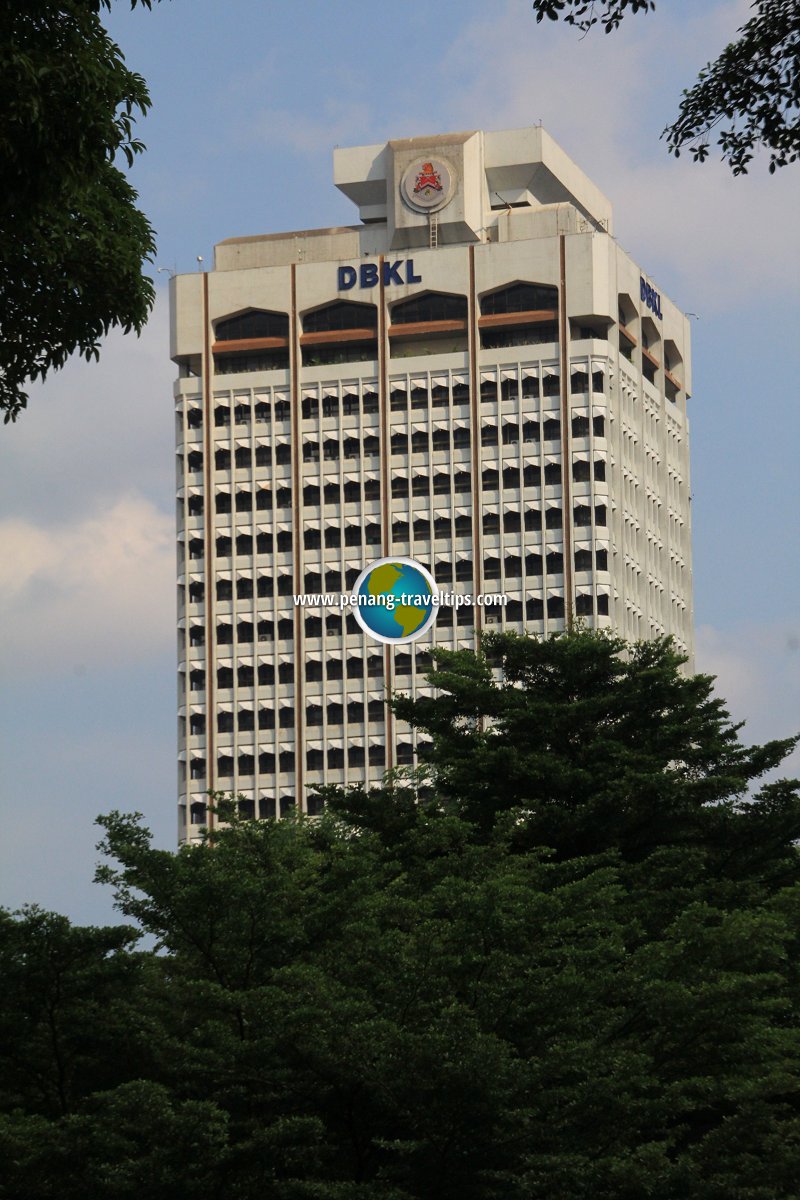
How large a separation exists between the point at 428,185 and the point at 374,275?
604 centimetres

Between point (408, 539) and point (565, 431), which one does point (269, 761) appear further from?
point (565, 431)

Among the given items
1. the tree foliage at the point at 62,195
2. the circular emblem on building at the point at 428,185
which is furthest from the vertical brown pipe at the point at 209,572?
the tree foliage at the point at 62,195

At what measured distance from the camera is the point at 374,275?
130000mm

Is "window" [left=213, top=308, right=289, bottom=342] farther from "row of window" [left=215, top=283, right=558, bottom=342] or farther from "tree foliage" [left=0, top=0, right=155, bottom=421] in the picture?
"tree foliage" [left=0, top=0, right=155, bottom=421]

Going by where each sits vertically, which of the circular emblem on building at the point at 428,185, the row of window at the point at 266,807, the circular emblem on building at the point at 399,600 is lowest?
the row of window at the point at 266,807

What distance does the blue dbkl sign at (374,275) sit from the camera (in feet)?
424

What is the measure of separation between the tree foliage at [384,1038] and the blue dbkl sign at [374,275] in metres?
91.5

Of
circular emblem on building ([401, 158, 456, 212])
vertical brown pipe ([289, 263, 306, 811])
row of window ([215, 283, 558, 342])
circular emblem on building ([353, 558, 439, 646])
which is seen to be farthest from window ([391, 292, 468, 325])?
circular emblem on building ([353, 558, 439, 646])

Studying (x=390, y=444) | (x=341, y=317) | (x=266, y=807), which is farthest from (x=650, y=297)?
(x=266, y=807)

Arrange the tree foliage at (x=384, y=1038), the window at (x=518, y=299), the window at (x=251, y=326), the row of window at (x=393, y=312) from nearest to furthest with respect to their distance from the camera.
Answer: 1. the tree foliage at (x=384, y=1038)
2. the window at (x=518, y=299)
3. the row of window at (x=393, y=312)
4. the window at (x=251, y=326)

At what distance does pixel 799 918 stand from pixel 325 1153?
12785 millimetres

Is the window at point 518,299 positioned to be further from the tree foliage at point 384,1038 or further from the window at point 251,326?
the tree foliage at point 384,1038

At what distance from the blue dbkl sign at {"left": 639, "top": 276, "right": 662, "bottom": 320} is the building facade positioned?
1.36 ft

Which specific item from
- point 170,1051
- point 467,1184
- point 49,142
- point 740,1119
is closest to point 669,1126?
point 740,1119
